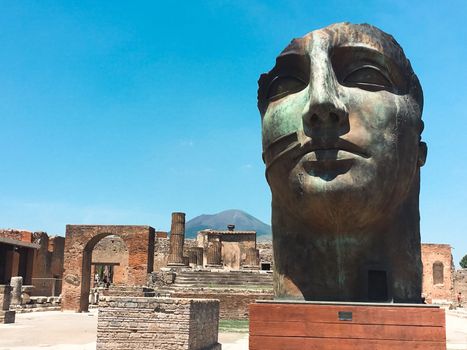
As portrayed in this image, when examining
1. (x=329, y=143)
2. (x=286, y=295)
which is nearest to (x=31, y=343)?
(x=286, y=295)

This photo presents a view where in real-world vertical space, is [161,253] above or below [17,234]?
below

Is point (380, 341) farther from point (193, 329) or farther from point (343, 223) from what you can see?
point (193, 329)

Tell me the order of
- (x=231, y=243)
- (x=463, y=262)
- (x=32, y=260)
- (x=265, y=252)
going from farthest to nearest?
(x=463, y=262)
(x=265, y=252)
(x=231, y=243)
(x=32, y=260)

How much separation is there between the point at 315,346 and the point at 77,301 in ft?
79.9

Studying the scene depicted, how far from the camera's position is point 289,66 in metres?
3.15

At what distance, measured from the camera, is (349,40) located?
2.97 metres

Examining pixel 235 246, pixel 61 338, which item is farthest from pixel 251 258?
pixel 61 338

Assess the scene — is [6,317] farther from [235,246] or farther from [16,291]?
[235,246]

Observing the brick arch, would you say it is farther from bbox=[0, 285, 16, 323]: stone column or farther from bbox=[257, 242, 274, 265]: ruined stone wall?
bbox=[257, 242, 274, 265]: ruined stone wall

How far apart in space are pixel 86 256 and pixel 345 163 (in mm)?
24929

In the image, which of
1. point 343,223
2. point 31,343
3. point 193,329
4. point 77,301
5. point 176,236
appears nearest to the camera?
point 343,223

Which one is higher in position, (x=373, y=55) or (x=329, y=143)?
(x=373, y=55)

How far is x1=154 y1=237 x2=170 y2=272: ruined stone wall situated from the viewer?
38625 mm

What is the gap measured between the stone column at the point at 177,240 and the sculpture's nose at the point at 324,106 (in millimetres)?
23867
